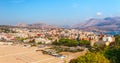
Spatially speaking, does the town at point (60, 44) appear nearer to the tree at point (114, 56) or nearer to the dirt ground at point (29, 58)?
the dirt ground at point (29, 58)

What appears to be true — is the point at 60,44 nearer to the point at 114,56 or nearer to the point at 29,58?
the point at 29,58

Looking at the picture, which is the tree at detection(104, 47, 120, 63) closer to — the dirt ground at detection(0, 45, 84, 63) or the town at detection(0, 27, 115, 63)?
the town at detection(0, 27, 115, 63)

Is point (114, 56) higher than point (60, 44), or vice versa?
point (114, 56)

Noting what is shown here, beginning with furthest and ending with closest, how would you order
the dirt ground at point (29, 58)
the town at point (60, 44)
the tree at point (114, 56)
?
1. the town at point (60, 44)
2. the dirt ground at point (29, 58)
3. the tree at point (114, 56)

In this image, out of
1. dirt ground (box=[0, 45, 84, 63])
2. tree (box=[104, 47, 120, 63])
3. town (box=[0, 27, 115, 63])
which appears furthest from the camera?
town (box=[0, 27, 115, 63])

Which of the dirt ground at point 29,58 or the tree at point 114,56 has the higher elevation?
the tree at point 114,56

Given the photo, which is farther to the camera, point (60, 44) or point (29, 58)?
point (60, 44)

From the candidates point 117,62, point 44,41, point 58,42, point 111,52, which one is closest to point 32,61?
point 111,52

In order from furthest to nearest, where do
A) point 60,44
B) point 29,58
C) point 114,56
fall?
point 60,44 → point 29,58 → point 114,56

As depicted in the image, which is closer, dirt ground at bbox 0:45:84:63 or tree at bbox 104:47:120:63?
tree at bbox 104:47:120:63

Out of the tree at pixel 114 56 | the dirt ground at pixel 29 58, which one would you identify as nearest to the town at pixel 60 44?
the dirt ground at pixel 29 58

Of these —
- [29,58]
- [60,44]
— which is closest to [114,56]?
[29,58]

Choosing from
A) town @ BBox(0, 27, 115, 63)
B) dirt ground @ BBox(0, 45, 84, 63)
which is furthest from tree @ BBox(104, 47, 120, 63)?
dirt ground @ BBox(0, 45, 84, 63)
